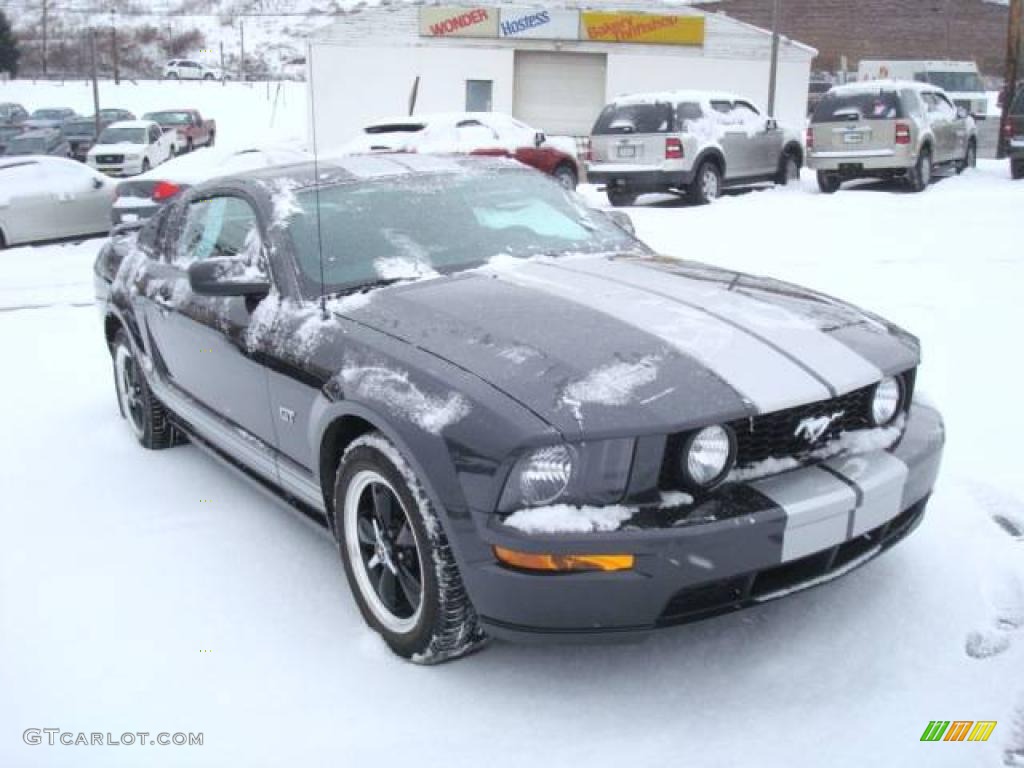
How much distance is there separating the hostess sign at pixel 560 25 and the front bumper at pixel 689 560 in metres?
33.7

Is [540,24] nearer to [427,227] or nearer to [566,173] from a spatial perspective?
[566,173]

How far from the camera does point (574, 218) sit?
14.6 ft

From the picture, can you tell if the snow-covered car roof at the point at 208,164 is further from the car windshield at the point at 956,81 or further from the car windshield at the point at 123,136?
the car windshield at the point at 956,81

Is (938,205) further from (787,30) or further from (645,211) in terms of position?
(787,30)

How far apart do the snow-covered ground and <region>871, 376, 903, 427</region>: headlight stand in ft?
1.96

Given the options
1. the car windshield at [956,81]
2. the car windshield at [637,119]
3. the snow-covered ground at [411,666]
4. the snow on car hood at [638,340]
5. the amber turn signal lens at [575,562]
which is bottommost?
the snow-covered ground at [411,666]

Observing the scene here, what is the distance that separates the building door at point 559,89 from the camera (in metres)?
35.6

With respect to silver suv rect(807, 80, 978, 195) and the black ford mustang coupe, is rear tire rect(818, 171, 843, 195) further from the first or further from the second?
the black ford mustang coupe

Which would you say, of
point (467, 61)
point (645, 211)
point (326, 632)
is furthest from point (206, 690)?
point (467, 61)

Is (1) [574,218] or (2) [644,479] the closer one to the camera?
(2) [644,479]

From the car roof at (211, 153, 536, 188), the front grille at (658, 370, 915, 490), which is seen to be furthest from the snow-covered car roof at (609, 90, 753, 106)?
the front grille at (658, 370, 915, 490)

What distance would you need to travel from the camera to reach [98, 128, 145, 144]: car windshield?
1001 inches

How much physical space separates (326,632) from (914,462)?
6.31 feet

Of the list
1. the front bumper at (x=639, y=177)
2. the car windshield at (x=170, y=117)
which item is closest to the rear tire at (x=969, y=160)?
the front bumper at (x=639, y=177)
